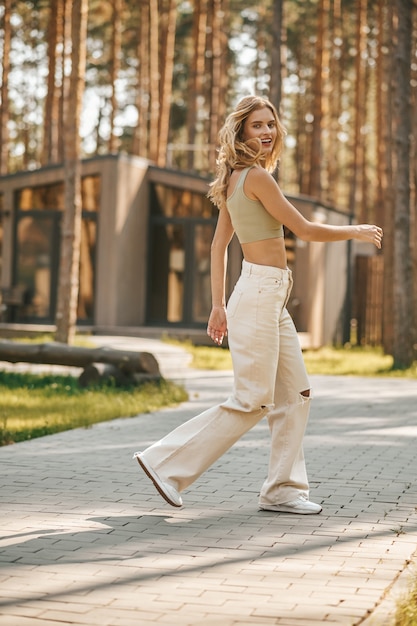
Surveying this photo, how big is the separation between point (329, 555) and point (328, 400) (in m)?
8.09

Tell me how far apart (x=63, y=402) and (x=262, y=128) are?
20.5 feet

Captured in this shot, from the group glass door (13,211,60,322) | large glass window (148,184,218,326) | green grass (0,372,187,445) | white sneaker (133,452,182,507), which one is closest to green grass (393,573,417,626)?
white sneaker (133,452,182,507)

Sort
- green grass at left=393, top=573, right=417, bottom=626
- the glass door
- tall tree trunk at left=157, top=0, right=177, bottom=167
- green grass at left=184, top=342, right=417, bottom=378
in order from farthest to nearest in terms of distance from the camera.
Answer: tall tree trunk at left=157, top=0, right=177, bottom=167, the glass door, green grass at left=184, top=342, right=417, bottom=378, green grass at left=393, top=573, right=417, bottom=626

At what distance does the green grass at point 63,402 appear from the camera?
9594 mm

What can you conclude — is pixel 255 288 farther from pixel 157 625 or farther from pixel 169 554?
pixel 157 625

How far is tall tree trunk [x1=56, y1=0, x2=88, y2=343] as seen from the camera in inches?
709

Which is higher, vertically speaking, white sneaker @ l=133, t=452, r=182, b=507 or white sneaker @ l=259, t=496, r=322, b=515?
white sneaker @ l=133, t=452, r=182, b=507

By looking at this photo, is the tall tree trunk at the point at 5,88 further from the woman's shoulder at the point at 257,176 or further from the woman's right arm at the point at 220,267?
the woman's shoulder at the point at 257,176

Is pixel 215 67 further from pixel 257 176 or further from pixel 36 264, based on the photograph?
pixel 257 176

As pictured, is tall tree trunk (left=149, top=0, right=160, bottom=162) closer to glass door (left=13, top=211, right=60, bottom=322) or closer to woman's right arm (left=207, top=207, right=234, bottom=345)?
glass door (left=13, top=211, right=60, bottom=322)

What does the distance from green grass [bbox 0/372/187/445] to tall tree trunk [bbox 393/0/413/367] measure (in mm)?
6555

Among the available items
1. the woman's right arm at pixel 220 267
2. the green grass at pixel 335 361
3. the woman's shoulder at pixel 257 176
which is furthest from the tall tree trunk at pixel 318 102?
the woman's shoulder at pixel 257 176

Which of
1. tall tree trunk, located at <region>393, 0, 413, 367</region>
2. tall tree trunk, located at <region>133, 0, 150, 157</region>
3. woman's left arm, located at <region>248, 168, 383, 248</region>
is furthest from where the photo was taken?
tall tree trunk, located at <region>133, 0, 150, 157</region>

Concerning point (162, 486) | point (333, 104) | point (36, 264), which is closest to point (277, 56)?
point (36, 264)
